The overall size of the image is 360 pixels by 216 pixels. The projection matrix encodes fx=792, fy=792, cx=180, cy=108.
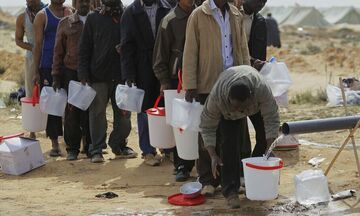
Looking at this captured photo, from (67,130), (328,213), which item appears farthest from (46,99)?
(328,213)

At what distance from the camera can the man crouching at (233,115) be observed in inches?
232

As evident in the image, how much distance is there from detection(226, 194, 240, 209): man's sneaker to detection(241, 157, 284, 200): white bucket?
0.80 feet

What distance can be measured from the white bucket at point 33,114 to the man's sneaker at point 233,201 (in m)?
3.33

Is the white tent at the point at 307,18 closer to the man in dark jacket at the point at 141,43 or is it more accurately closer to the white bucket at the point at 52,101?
the white bucket at the point at 52,101

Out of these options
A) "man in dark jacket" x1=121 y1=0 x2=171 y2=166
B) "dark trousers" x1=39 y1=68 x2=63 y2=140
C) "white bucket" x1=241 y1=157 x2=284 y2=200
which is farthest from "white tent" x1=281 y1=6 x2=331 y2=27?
"white bucket" x1=241 y1=157 x2=284 y2=200

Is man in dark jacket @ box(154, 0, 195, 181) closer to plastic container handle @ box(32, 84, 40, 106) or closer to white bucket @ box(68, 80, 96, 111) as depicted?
white bucket @ box(68, 80, 96, 111)

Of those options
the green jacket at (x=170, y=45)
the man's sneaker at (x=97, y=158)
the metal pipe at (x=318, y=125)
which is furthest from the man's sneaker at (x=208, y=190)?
the man's sneaker at (x=97, y=158)

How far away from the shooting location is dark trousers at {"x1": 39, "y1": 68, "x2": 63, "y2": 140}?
8.80 metres

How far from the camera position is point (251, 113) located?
6.13m

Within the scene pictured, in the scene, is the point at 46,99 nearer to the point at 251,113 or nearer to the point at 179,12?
the point at 179,12

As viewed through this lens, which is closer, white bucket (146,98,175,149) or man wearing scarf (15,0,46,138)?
white bucket (146,98,175,149)

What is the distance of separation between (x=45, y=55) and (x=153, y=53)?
5.51 feet

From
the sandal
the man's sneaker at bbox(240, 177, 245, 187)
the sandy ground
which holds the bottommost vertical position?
the sandy ground

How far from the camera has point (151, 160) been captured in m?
8.23
